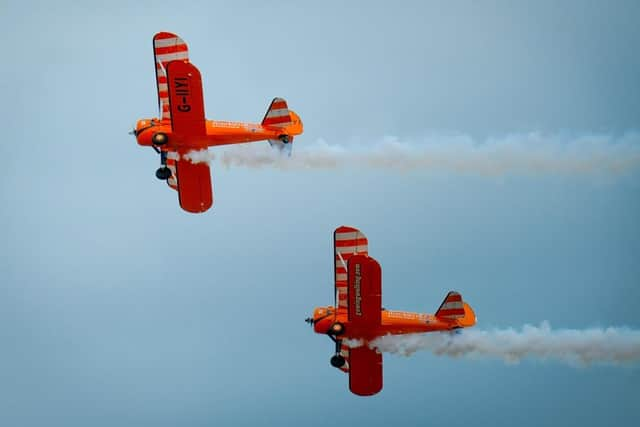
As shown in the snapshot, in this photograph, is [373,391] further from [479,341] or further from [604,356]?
[604,356]

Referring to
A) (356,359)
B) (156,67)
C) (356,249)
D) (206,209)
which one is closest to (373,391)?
(356,359)

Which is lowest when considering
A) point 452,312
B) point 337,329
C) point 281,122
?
point 337,329

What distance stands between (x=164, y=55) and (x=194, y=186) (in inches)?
187

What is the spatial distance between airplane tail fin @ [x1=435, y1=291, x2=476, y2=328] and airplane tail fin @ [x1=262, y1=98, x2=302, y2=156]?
767cm

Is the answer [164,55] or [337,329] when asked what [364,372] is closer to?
[337,329]

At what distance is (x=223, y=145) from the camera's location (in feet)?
184

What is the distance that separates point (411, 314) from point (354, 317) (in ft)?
6.92

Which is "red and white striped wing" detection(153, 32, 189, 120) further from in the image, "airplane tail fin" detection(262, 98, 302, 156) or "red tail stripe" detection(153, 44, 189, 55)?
"airplane tail fin" detection(262, 98, 302, 156)

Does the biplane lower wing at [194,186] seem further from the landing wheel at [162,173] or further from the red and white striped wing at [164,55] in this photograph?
the red and white striped wing at [164,55]

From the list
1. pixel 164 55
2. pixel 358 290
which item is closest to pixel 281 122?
pixel 164 55

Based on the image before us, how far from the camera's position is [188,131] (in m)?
55.0

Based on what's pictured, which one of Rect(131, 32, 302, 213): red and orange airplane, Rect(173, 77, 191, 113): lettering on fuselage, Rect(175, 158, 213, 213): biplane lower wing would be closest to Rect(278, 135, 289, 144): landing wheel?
Rect(131, 32, 302, 213): red and orange airplane

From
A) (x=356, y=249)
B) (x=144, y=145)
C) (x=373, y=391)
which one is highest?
(x=144, y=145)

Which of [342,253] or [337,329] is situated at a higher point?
[342,253]
